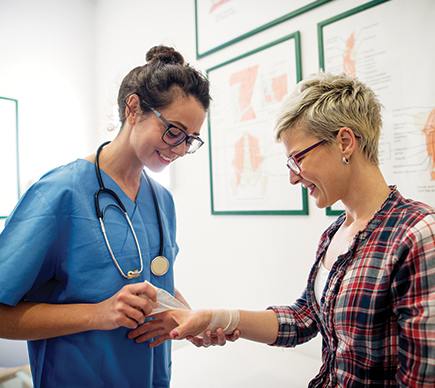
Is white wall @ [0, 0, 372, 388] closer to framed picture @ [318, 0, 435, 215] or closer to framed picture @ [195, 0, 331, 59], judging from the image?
framed picture @ [195, 0, 331, 59]

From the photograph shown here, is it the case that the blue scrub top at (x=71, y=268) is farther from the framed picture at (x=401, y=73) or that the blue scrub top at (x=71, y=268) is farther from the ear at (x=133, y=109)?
the framed picture at (x=401, y=73)

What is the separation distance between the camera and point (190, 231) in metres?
2.25

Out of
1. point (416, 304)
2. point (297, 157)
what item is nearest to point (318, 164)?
point (297, 157)

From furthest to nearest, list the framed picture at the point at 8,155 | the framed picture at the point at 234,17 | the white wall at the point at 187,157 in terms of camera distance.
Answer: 1. the framed picture at the point at 8,155
2. the framed picture at the point at 234,17
3. the white wall at the point at 187,157

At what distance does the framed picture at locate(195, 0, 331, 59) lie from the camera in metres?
1.64

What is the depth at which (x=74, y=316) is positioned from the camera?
33.4 inches

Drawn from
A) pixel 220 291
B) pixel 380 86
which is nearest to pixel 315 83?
pixel 380 86

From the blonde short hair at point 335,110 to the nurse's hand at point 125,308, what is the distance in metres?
0.63

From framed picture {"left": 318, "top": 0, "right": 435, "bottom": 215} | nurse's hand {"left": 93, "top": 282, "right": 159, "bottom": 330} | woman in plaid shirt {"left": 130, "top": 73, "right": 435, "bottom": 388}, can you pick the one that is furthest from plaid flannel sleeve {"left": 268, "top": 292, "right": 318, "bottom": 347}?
framed picture {"left": 318, "top": 0, "right": 435, "bottom": 215}

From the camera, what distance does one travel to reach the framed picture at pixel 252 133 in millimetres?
1664

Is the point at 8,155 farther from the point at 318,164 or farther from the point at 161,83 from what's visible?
the point at 318,164

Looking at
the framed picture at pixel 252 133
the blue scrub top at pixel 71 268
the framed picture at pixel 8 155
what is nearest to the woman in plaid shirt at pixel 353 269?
the blue scrub top at pixel 71 268

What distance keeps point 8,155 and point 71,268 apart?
2.26 meters

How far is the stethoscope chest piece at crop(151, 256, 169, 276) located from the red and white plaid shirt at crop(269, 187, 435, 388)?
50 centimetres
